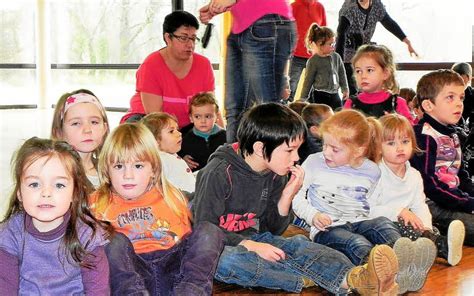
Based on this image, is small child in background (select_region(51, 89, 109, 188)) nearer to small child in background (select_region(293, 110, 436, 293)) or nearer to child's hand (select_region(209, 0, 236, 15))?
child's hand (select_region(209, 0, 236, 15))

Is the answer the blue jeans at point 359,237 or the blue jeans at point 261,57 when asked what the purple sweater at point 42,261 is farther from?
the blue jeans at point 261,57

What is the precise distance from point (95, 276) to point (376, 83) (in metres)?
2.23

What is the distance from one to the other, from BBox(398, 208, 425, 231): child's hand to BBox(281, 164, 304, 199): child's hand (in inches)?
23.0

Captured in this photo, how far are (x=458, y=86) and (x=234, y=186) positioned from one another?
4.73 feet

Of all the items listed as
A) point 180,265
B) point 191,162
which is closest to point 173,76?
point 191,162

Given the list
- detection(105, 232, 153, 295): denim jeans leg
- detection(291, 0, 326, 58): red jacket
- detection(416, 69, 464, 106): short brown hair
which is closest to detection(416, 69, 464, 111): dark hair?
detection(416, 69, 464, 106): short brown hair

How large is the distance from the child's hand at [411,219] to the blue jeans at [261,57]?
0.73 metres

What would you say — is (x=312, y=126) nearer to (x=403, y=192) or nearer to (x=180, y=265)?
(x=403, y=192)

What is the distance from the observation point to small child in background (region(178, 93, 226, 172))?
4004mm

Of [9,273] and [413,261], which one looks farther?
[413,261]

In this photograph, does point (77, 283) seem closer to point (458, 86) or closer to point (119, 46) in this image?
point (458, 86)

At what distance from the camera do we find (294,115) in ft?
8.72

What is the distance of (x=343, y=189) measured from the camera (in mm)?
2873

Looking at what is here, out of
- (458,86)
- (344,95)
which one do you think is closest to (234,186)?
(458,86)
